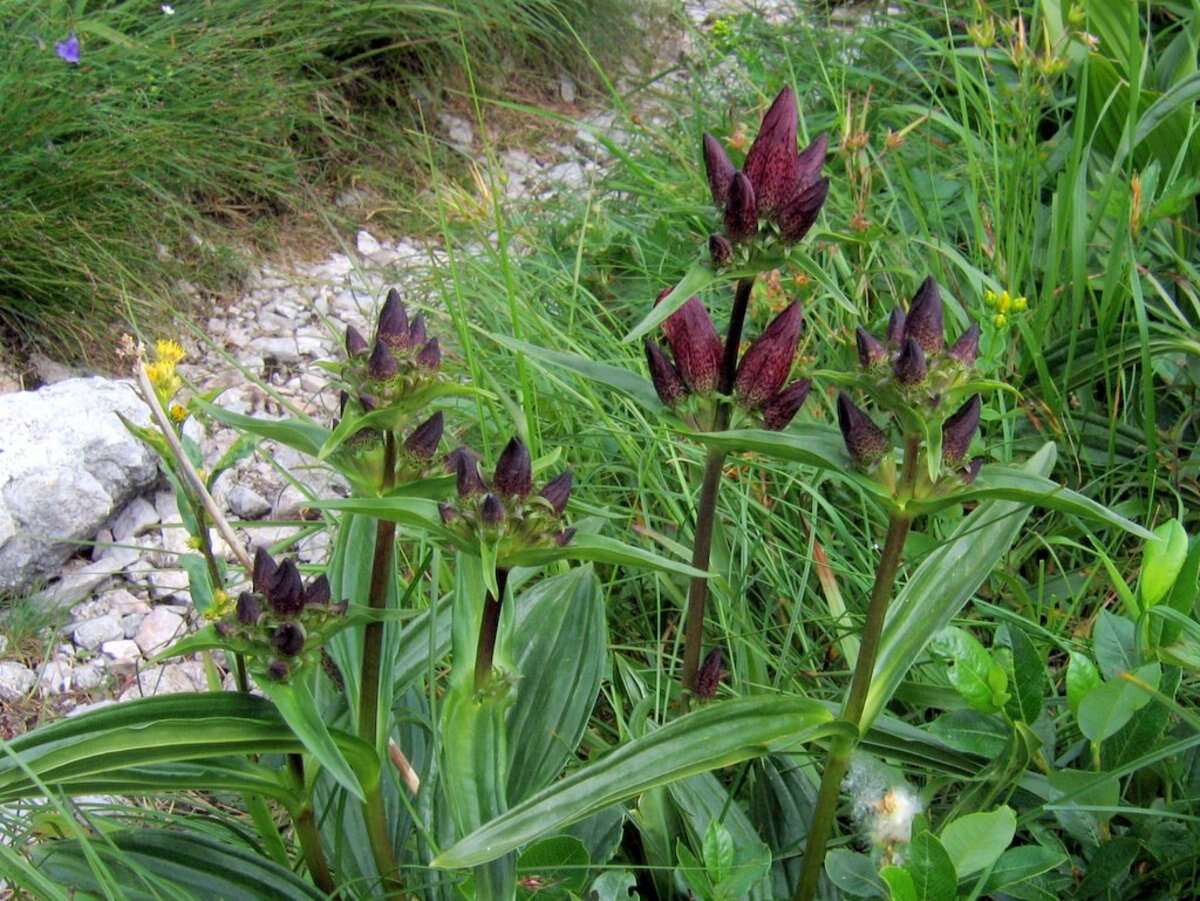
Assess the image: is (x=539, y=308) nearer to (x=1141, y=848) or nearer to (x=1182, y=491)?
(x=1182, y=491)

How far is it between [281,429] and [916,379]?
67 centimetres

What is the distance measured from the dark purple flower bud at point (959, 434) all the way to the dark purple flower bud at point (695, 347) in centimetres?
29

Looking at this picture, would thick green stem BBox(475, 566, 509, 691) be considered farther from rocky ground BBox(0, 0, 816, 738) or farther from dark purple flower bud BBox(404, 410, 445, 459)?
rocky ground BBox(0, 0, 816, 738)

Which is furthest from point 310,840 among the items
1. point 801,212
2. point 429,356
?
point 801,212

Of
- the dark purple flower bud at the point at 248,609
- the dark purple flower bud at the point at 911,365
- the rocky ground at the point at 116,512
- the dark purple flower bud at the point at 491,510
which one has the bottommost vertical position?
the rocky ground at the point at 116,512

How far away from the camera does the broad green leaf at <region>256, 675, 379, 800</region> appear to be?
4.05 feet

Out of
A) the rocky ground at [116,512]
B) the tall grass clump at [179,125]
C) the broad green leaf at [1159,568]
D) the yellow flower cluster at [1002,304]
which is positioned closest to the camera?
the broad green leaf at [1159,568]

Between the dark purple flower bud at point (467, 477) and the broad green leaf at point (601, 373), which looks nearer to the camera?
the dark purple flower bud at point (467, 477)

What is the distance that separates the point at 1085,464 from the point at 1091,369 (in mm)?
195

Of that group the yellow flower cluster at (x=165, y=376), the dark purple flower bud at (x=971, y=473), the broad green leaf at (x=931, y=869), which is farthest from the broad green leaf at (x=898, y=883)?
the yellow flower cluster at (x=165, y=376)

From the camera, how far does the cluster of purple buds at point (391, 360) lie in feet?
4.35

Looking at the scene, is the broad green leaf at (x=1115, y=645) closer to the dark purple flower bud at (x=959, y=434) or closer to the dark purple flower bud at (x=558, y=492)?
the dark purple flower bud at (x=959, y=434)

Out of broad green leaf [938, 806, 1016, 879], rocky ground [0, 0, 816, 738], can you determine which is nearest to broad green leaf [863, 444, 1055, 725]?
broad green leaf [938, 806, 1016, 879]

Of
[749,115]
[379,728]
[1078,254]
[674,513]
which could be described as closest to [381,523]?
[379,728]
